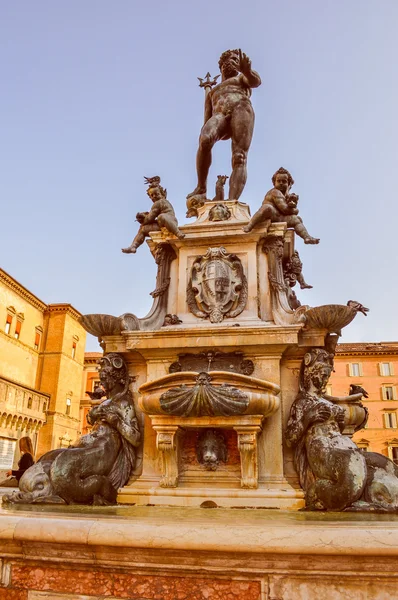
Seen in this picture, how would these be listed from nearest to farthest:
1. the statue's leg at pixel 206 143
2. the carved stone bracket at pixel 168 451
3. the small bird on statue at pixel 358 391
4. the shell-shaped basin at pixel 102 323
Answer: the carved stone bracket at pixel 168 451, the small bird on statue at pixel 358 391, the shell-shaped basin at pixel 102 323, the statue's leg at pixel 206 143

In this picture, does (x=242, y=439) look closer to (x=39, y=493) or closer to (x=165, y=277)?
(x=39, y=493)

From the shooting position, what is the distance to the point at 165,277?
7035mm

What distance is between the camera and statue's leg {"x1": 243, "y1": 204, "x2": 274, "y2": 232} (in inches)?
260

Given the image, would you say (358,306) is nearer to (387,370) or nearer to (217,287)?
(217,287)

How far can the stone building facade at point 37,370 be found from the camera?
3966cm

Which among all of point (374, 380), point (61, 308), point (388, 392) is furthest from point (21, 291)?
point (388, 392)

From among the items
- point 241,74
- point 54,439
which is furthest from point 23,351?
point 241,74

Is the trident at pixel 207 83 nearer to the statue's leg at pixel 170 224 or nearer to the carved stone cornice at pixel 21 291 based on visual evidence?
the statue's leg at pixel 170 224

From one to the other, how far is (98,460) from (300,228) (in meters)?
3.93

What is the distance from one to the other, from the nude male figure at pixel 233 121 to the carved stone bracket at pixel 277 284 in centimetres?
155

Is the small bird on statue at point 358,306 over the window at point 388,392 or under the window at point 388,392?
under

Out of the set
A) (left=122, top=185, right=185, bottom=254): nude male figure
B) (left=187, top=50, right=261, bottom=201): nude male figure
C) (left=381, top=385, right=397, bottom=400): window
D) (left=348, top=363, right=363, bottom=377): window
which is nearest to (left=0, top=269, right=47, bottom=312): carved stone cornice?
(left=348, top=363, right=363, bottom=377): window

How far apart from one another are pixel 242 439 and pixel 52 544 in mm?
2548

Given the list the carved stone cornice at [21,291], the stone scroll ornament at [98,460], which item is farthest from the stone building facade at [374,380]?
the stone scroll ornament at [98,460]
